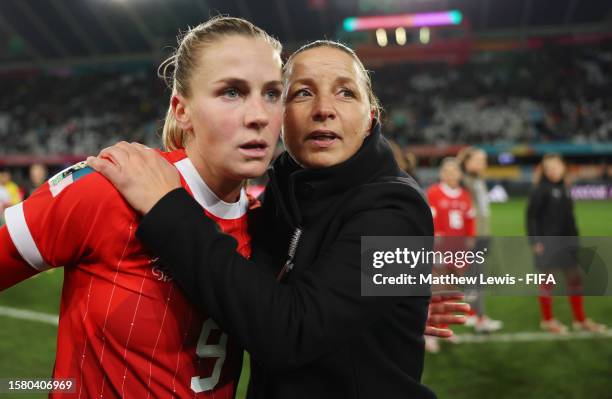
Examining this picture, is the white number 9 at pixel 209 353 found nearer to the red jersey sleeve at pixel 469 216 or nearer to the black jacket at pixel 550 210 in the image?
the red jersey sleeve at pixel 469 216

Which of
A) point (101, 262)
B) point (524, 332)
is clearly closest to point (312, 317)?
point (101, 262)

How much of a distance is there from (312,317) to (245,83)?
0.68m

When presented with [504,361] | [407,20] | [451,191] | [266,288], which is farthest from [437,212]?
[407,20]

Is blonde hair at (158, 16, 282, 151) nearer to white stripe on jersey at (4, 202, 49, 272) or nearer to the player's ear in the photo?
the player's ear

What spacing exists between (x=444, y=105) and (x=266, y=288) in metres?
30.4

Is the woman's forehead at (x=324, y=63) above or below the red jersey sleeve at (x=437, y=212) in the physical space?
below

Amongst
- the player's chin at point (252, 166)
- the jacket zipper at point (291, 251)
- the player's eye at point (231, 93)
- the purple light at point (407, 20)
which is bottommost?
the jacket zipper at point (291, 251)

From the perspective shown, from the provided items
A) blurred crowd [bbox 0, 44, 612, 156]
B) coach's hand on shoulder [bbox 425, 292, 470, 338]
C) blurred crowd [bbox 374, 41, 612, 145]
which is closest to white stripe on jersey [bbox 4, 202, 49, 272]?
coach's hand on shoulder [bbox 425, 292, 470, 338]

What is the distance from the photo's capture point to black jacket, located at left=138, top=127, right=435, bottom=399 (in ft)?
4.21

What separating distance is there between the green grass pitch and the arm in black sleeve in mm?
2918

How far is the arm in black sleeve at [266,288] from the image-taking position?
1.27 m

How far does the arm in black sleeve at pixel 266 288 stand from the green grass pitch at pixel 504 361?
2918 millimetres

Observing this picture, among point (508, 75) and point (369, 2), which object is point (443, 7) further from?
point (508, 75)

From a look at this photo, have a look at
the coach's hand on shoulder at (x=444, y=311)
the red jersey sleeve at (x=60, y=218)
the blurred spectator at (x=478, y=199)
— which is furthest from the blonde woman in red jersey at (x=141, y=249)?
the blurred spectator at (x=478, y=199)
